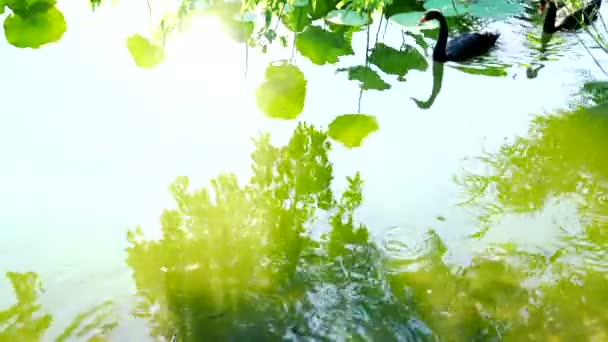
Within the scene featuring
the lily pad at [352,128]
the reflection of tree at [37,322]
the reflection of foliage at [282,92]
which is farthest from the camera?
the reflection of foliage at [282,92]

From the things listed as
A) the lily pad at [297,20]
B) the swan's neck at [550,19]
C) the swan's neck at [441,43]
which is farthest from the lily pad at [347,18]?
the swan's neck at [550,19]

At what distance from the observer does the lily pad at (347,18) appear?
643 centimetres

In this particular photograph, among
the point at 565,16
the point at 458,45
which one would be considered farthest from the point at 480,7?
the point at 458,45

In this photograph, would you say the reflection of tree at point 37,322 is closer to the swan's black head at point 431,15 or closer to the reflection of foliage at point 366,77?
the reflection of foliage at point 366,77

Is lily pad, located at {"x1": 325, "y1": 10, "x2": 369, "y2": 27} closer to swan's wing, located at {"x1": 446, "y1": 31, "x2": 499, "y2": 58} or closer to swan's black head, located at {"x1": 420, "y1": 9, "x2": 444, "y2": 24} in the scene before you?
swan's black head, located at {"x1": 420, "y1": 9, "x2": 444, "y2": 24}

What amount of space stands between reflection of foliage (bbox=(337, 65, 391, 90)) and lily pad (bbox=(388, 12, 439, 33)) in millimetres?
914

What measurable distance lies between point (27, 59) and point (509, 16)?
17.1 feet

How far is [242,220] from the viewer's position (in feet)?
12.7

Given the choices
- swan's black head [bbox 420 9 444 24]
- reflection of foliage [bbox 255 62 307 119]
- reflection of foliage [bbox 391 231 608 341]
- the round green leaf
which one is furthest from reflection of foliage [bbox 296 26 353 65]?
reflection of foliage [bbox 391 231 608 341]

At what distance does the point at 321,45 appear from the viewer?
20.6 ft

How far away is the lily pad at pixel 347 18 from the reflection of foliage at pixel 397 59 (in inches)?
11.7

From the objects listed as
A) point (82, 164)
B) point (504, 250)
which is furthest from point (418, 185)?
point (82, 164)

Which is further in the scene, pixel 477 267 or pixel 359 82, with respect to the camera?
pixel 359 82

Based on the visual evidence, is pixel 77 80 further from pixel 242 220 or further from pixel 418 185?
pixel 418 185
